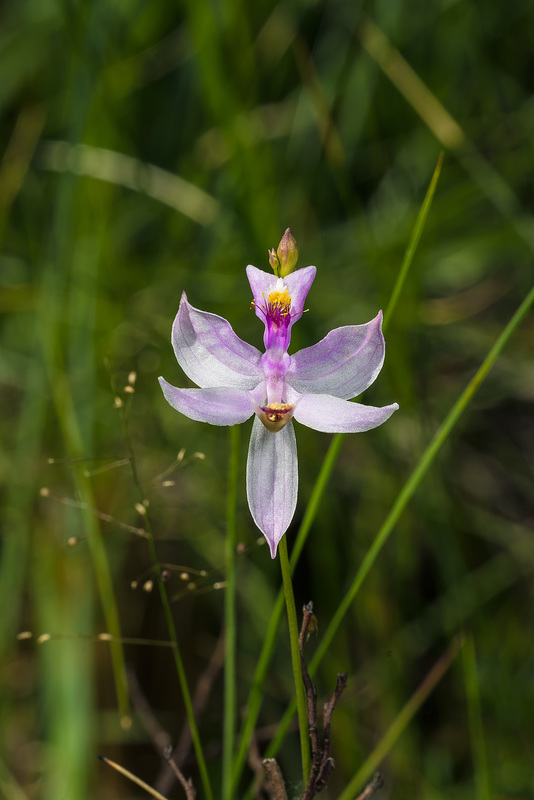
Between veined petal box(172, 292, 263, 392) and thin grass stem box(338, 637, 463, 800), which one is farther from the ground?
veined petal box(172, 292, 263, 392)

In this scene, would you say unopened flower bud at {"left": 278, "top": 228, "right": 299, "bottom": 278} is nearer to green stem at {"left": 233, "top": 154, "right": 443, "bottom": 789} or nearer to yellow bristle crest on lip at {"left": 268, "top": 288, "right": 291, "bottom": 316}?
yellow bristle crest on lip at {"left": 268, "top": 288, "right": 291, "bottom": 316}

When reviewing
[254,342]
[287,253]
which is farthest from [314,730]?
[254,342]

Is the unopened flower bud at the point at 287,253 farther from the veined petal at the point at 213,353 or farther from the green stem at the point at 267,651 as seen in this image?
the green stem at the point at 267,651

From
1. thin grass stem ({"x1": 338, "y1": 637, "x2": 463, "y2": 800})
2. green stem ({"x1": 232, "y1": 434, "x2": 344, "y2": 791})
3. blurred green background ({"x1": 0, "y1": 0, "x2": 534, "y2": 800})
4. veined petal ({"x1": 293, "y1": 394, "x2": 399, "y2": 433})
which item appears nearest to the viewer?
veined petal ({"x1": 293, "y1": 394, "x2": 399, "y2": 433})

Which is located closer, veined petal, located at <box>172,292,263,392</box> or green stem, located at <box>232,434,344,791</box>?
veined petal, located at <box>172,292,263,392</box>

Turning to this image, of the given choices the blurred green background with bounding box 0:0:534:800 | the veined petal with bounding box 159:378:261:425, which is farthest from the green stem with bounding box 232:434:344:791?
the blurred green background with bounding box 0:0:534:800

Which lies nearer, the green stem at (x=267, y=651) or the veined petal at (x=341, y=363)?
the veined petal at (x=341, y=363)

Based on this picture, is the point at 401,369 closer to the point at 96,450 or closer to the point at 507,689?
the point at 507,689

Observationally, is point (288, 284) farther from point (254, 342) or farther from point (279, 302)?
point (254, 342)

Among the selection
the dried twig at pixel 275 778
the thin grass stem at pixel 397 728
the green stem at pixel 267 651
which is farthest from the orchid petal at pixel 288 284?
the thin grass stem at pixel 397 728

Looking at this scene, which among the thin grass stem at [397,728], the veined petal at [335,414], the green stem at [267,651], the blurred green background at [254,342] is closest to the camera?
the veined petal at [335,414]
